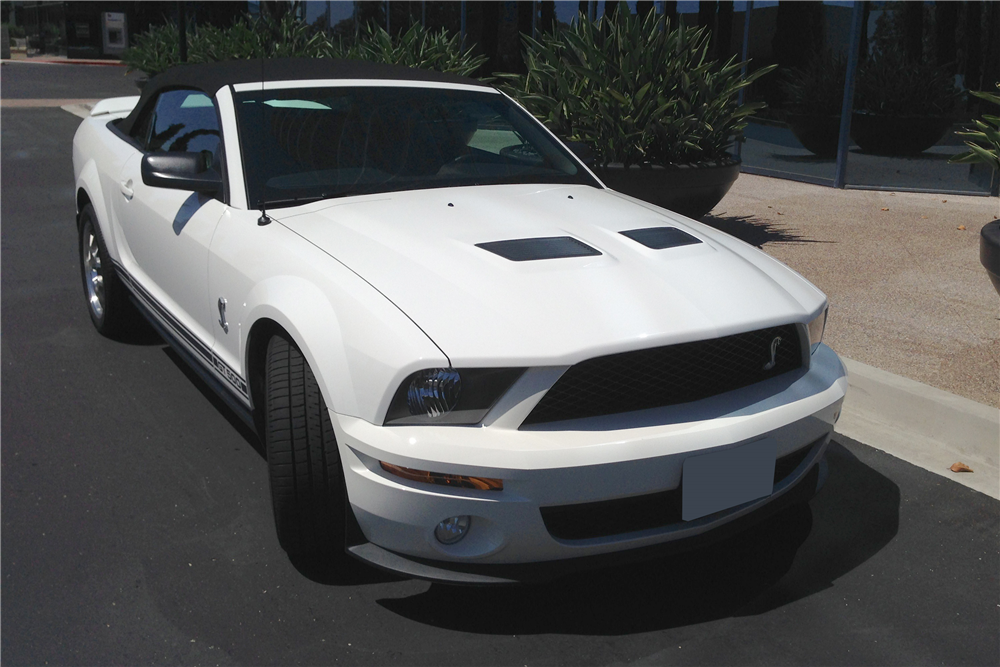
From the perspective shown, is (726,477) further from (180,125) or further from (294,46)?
(294,46)

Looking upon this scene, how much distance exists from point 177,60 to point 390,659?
65.6 ft

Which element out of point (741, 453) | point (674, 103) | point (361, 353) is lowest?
point (741, 453)

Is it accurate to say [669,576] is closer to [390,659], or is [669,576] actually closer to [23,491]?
[390,659]

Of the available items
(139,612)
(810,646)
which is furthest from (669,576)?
(139,612)

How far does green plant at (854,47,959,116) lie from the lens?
1060 cm

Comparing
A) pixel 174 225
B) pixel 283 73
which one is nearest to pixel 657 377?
pixel 174 225

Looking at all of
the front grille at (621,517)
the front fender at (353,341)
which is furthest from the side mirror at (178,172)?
the front grille at (621,517)

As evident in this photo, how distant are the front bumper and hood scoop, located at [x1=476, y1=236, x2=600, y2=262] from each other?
25.0 inches

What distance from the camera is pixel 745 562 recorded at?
3.13 metres

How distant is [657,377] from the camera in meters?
2.64

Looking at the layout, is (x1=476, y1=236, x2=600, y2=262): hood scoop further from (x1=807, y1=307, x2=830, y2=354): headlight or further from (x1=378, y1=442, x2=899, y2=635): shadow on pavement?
(x1=378, y1=442, x2=899, y2=635): shadow on pavement

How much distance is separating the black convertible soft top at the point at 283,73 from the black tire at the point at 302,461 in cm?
162

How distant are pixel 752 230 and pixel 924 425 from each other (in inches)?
169

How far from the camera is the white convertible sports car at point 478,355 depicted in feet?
8.14
